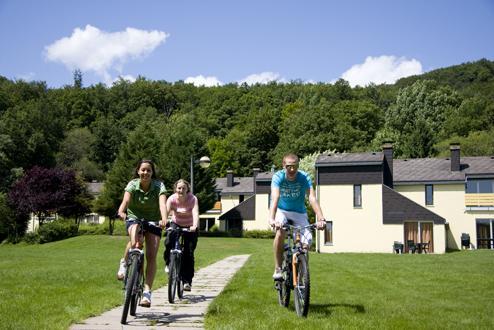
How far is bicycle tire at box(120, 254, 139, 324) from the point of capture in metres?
6.40

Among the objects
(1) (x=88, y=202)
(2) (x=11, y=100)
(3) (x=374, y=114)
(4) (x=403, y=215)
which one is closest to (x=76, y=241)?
(1) (x=88, y=202)

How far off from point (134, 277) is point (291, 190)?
2.41 m

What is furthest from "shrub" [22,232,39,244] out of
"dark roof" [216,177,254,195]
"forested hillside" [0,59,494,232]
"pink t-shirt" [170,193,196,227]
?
"pink t-shirt" [170,193,196,227]

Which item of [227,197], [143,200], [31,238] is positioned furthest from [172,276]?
[227,197]

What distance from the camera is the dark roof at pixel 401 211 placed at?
3825cm

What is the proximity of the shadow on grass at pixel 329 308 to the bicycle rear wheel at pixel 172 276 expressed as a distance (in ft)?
6.98

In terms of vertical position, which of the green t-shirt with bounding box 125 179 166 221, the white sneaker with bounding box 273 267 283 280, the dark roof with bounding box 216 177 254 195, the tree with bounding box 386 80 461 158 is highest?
the tree with bounding box 386 80 461 158

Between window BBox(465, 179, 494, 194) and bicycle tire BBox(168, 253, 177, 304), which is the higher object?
window BBox(465, 179, 494, 194)

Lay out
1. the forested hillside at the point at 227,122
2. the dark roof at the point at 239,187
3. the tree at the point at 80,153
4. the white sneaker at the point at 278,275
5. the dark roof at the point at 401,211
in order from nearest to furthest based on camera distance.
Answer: the white sneaker at the point at 278,275 < the dark roof at the point at 401,211 < the forested hillside at the point at 227,122 < the dark roof at the point at 239,187 < the tree at the point at 80,153

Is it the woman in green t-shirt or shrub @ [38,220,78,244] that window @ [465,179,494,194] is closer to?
shrub @ [38,220,78,244]

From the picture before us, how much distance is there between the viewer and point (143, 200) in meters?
7.26

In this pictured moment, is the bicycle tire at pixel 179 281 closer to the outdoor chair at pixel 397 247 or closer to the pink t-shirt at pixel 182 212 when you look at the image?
the pink t-shirt at pixel 182 212

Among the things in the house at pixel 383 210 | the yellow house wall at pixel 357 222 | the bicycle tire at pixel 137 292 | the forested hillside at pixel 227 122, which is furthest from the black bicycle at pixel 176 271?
the forested hillside at pixel 227 122

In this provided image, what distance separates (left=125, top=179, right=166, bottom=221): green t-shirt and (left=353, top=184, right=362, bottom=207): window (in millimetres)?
33157
